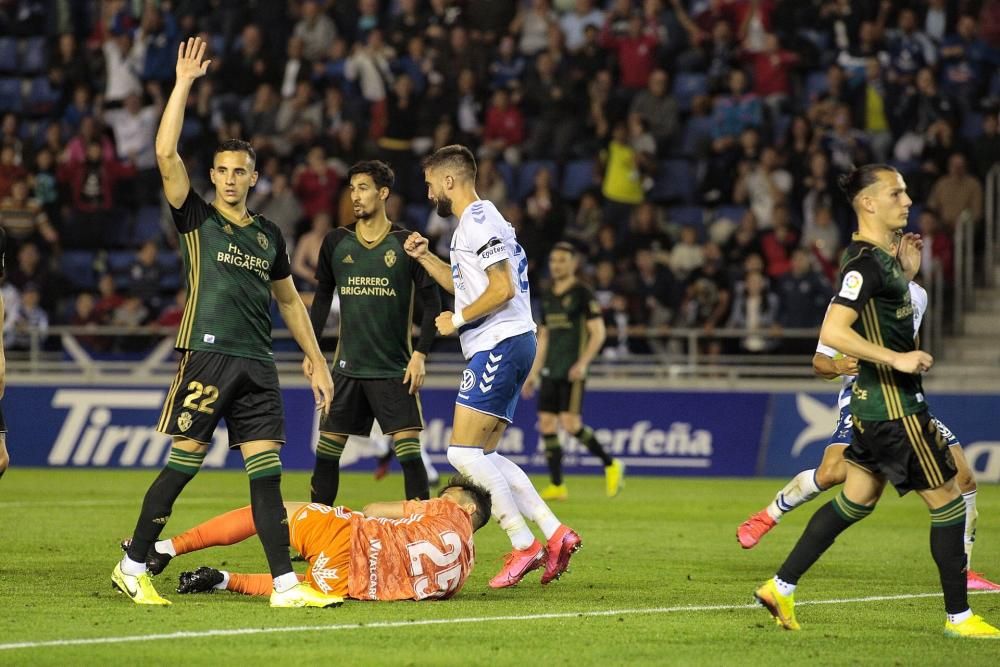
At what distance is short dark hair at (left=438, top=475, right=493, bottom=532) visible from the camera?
9.45 metres

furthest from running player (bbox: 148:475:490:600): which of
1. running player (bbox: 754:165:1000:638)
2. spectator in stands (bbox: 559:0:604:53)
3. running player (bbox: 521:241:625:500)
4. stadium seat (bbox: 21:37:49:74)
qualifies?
stadium seat (bbox: 21:37:49:74)

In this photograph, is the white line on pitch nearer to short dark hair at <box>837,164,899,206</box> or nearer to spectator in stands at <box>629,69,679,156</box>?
short dark hair at <box>837,164,899,206</box>

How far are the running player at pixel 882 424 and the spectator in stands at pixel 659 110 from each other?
16.7 m

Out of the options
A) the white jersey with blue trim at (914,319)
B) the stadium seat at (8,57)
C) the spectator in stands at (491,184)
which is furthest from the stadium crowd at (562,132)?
the white jersey with blue trim at (914,319)

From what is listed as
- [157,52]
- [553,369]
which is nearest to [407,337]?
[553,369]

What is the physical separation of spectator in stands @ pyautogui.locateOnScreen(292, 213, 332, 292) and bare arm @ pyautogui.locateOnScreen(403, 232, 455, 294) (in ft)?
39.6

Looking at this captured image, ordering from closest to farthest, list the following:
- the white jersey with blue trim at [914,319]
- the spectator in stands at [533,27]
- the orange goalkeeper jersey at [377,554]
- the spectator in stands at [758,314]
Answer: the orange goalkeeper jersey at [377,554]
the white jersey with blue trim at [914,319]
the spectator in stands at [758,314]
the spectator in stands at [533,27]

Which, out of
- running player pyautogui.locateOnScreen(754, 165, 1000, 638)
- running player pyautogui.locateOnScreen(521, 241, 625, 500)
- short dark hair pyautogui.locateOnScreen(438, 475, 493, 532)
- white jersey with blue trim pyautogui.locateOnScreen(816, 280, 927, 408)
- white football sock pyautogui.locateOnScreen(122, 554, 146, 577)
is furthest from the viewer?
running player pyautogui.locateOnScreen(521, 241, 625, 500)

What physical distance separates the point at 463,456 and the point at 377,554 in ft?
3.63

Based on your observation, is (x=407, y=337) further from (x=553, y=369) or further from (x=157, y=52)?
(x=157, y=52)

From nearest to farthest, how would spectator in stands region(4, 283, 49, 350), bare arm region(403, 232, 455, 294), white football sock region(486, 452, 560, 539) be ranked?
white football sock region(486, 452, 560, 539) < bare arm region(403, 232, 455, 294) < spectator in stands region(4, 283, 49, 350)

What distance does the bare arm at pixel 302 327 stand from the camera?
9031mm

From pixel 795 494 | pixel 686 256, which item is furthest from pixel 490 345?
pixel 686 256

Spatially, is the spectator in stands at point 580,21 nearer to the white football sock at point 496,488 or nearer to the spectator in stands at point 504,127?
the spectator in stands at point 504,127
